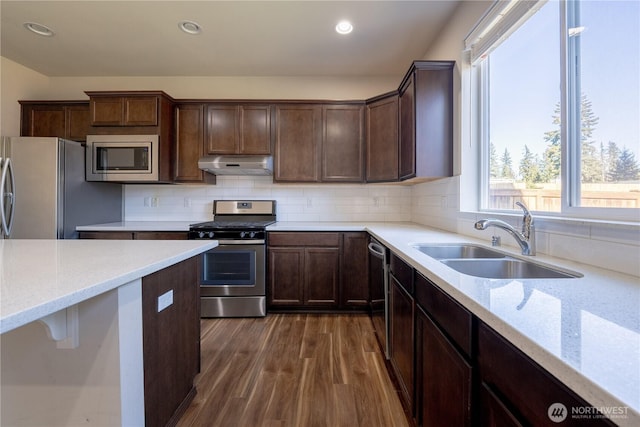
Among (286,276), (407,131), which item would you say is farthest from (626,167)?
(286,276)

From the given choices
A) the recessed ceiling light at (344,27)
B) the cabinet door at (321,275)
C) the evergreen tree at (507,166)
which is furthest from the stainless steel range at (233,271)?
the evergreen tree at (507,166)

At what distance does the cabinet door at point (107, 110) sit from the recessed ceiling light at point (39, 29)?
A: 22.9 inches

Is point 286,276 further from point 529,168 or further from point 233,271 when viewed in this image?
→ point 529,168

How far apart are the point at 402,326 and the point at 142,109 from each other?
3174 mm

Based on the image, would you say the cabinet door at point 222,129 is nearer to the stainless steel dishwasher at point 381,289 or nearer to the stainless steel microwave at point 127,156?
the stainless steel microwave at point 127,156

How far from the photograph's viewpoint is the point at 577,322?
584 mm

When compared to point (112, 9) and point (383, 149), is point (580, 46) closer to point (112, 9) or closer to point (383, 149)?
point (383, 149)

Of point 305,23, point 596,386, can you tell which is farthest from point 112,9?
point 596,386

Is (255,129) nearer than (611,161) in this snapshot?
Answer: No

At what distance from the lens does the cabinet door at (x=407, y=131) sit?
2.26m

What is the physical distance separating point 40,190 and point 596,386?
11.9ft

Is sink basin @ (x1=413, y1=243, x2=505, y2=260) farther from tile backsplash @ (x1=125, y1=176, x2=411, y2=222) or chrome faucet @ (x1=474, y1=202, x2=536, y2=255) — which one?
tile backsplash @ (x1=125, y1=176, x2=411, y2=222)

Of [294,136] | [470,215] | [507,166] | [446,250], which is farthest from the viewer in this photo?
[294,136]

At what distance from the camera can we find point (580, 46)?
48.3 inches
